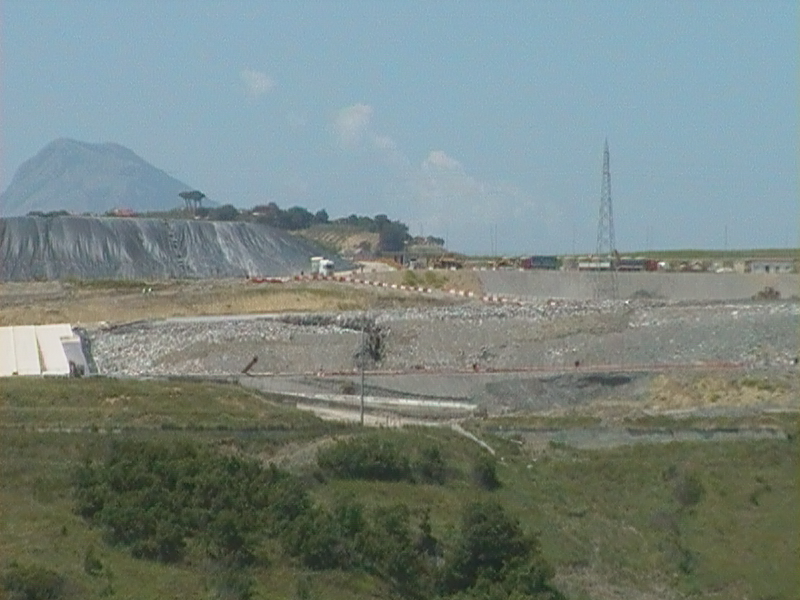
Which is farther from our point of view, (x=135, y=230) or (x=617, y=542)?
(x=135, y=230)

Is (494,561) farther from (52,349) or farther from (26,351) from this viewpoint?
(52,349)

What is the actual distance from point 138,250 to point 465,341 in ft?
171

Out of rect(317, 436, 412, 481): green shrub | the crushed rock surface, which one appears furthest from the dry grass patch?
rect(317, 436, 412, 481): green shrub

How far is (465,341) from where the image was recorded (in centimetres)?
5516

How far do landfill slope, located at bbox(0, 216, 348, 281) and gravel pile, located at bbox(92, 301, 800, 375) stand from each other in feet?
128

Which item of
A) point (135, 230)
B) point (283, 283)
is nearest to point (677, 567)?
point (283, 283)

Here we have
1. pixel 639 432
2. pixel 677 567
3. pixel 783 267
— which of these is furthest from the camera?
pixel 783 267

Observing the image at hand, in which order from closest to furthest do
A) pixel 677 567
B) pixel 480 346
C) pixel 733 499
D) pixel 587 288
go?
pixel 677 567
pixel 733 499
pixel 480 346
pixel 587 288

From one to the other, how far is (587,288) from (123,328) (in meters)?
35.3

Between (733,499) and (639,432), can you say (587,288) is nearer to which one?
(639,432)

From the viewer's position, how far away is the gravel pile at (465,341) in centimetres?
5084

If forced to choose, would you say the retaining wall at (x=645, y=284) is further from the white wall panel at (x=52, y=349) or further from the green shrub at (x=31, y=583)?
the green shrub at (x=31, y=583)

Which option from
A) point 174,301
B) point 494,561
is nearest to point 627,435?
point 494,561

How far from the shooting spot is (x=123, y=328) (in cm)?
5853
